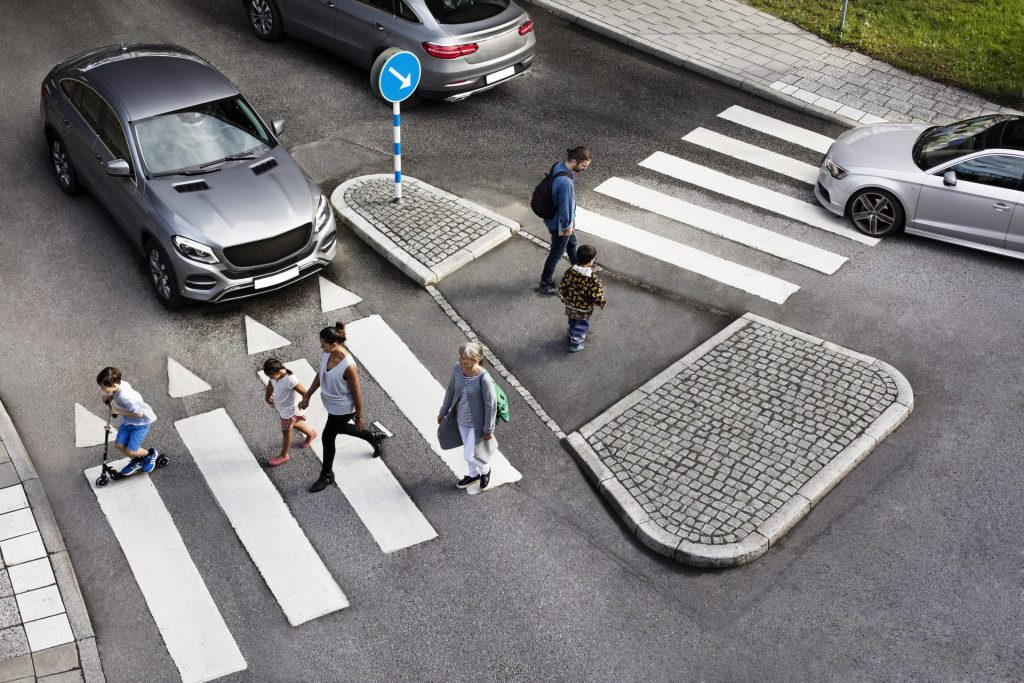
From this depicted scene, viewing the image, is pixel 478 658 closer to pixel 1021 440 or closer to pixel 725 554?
pixel 725 554

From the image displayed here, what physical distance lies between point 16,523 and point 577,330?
18.3 ft

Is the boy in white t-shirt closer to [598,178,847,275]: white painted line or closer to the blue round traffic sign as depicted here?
the blue round traffic sign

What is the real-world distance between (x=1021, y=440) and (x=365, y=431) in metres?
6.29

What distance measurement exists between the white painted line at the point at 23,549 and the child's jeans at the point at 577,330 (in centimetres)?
539

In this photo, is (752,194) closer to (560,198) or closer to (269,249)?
(560,198)

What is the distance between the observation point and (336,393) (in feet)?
27.9

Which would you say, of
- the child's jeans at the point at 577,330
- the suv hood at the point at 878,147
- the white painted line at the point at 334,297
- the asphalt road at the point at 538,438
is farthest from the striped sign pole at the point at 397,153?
the suv hood at the point at 878,147

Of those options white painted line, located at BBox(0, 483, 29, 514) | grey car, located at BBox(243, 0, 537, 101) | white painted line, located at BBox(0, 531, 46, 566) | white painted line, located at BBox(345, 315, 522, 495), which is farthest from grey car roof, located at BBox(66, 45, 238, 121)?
white painted line, located at BBox(0, 531, 46, 566)

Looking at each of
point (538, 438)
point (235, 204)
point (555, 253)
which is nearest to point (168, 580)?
point (538, 438)

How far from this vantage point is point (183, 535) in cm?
861

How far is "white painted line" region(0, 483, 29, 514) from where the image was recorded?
8742 mm

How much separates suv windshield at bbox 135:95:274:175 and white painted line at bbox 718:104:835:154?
7135mm

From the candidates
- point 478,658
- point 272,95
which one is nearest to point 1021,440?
point 478,658

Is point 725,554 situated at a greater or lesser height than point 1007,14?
lesser
